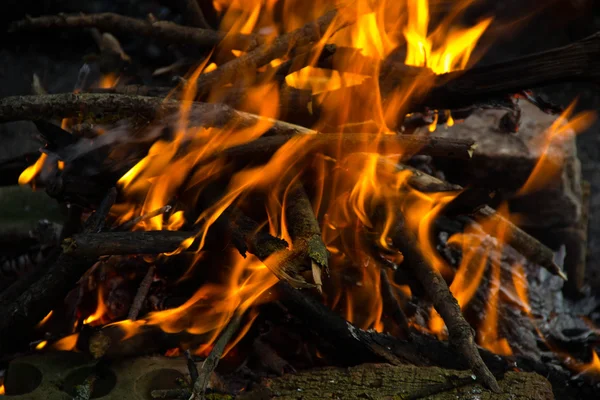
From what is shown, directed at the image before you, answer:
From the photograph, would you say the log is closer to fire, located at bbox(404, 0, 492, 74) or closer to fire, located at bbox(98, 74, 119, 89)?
fire, located at bbox(404, 0, 492, 74)

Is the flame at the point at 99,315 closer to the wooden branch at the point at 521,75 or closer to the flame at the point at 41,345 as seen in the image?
the flame at the point at 41,345

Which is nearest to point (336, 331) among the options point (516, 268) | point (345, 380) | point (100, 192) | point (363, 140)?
point (345, 380)

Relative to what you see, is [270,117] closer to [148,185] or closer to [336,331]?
[148,185]

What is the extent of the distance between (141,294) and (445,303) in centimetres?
141

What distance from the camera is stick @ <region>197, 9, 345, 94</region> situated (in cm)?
323

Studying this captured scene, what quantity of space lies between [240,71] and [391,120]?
0.88 meters

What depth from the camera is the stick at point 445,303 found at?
225cm

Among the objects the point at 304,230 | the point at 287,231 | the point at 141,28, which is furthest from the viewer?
the point at 141,28

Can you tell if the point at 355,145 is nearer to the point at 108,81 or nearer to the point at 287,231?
the point at 287,231

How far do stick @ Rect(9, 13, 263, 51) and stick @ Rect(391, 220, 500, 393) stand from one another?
166cm

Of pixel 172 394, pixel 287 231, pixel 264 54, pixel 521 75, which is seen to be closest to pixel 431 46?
pixel 521 75

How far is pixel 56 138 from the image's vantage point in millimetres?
2865

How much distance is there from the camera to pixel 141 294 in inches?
111

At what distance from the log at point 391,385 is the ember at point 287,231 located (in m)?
0.02
